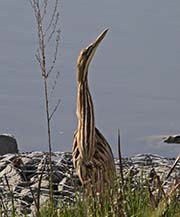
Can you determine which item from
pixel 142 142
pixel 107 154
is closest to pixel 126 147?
pixel 142 142

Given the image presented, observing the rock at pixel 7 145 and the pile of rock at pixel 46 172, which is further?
the rock at pixel 7 145

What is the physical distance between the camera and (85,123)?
326 cm

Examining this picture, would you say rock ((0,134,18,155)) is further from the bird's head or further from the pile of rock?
the bird's head

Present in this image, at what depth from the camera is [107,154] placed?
321 centimetres

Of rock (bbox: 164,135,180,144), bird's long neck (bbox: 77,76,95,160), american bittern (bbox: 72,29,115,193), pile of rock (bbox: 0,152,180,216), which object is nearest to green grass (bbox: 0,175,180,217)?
rock (bbox: 164,135,180,144)

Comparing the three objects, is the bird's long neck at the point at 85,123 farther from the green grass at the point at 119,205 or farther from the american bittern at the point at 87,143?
the green grass at the point at 119,205

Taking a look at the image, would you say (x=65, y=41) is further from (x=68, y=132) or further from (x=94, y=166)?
(x=94, y=166)

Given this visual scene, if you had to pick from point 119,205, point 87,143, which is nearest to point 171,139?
point 119,205

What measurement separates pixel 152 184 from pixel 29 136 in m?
3.77

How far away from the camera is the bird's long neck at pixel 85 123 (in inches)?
124

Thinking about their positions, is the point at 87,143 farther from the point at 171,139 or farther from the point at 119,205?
the point at 119,205

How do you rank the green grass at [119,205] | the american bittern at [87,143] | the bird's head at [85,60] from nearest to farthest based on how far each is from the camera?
the green grass at [119,205] → the american bittern at [87,143] → the bird's head at [85,60]

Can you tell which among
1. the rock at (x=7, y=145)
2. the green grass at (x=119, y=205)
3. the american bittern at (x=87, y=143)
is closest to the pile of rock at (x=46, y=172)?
the american bittern at (x=87, y=143)

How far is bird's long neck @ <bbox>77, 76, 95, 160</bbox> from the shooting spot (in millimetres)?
3152
